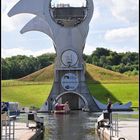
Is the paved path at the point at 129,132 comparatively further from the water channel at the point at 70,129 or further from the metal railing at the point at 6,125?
the metal railing at the point at 6,125

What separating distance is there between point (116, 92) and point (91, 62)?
47.0 metres

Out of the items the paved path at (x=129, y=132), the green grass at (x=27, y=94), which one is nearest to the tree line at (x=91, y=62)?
the green grass at (x=27, y=94)

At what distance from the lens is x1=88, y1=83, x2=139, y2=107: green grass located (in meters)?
56.6

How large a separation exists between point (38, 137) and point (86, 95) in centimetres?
2893

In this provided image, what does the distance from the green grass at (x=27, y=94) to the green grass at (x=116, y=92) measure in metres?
6.62

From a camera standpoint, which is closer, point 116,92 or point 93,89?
point 116,92

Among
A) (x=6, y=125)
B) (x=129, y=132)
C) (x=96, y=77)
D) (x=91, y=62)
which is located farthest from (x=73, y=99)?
(x=91, y=62)

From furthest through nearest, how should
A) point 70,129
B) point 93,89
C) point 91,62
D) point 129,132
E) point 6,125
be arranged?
1. point 91,62
2. point 93,89
3. point 70,129
4. point 129,132
5. point 6,125

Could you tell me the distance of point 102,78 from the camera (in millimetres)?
73562

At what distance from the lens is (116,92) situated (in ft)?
197

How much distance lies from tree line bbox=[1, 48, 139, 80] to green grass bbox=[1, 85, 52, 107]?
30.0 meters

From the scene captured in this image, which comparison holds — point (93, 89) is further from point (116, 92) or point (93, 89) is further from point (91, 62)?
point (91, 62)

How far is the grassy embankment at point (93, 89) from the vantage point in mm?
55969

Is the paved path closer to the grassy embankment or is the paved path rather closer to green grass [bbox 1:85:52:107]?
the grassy embankment
